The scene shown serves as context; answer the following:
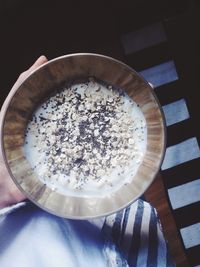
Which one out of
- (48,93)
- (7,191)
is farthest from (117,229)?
(48,93)

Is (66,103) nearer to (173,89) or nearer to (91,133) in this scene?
(91,133)

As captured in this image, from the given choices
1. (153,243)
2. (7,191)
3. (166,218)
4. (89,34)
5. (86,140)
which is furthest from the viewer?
(89,34)

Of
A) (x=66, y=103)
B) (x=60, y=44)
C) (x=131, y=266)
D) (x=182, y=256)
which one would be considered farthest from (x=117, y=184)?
(x=60, y=44)

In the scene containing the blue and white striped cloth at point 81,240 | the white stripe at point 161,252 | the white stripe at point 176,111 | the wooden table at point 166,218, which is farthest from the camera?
the white stripe at point 176,111

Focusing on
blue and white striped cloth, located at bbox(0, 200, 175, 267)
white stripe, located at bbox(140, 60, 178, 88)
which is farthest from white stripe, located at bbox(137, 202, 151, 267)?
white stripe, located at bbox(140, 60, 178, 88)

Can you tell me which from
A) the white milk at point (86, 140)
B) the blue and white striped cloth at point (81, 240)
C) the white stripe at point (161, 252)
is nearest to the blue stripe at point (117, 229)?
the blue and white striped cloth at point (81, 240)

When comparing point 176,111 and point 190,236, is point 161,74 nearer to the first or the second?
point 176,111

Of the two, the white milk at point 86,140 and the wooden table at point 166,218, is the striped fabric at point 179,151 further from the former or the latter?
the white milk at point 86,140

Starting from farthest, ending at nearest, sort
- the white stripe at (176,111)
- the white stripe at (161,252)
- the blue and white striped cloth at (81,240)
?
the white stripe at (176,111) < the white stripe at (161,252) < the blue and white striped cloth at (81,240)
